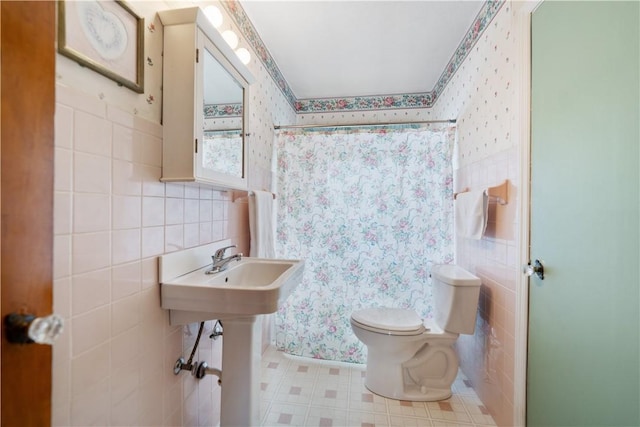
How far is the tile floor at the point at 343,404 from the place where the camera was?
154 centimetres

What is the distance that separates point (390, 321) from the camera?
173cm

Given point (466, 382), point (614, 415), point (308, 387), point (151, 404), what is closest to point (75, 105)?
point (151, 404)

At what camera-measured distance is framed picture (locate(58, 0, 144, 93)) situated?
0.70m

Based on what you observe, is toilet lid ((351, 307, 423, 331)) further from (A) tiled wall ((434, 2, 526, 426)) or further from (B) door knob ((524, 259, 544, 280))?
(B) door knob ((524, 259, 544, 280))

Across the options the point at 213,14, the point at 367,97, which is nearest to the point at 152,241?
the point at 213,14

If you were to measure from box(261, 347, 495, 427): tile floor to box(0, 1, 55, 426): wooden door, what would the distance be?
1.37m

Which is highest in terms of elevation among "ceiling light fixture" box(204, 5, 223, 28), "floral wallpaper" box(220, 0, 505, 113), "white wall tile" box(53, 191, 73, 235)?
"floral wallpaper" box(220, 0, 505, 113)

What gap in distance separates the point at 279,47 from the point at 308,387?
92.1 inches

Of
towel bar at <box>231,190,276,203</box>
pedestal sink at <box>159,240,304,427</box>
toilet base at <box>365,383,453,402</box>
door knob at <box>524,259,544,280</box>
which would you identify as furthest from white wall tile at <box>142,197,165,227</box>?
toilet base at <box>365,383,453,402</box>

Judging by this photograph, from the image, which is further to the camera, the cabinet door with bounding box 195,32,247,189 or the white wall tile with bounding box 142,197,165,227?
the cabinet door with bounding box 195,32,247,189

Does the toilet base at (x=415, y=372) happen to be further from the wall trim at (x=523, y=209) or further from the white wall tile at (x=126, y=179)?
the white wall tile at (x=126, y=179)

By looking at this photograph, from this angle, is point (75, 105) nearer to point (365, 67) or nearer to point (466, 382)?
point (365, 67)

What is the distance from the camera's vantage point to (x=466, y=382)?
1.88 meters

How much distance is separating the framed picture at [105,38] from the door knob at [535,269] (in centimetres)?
164
